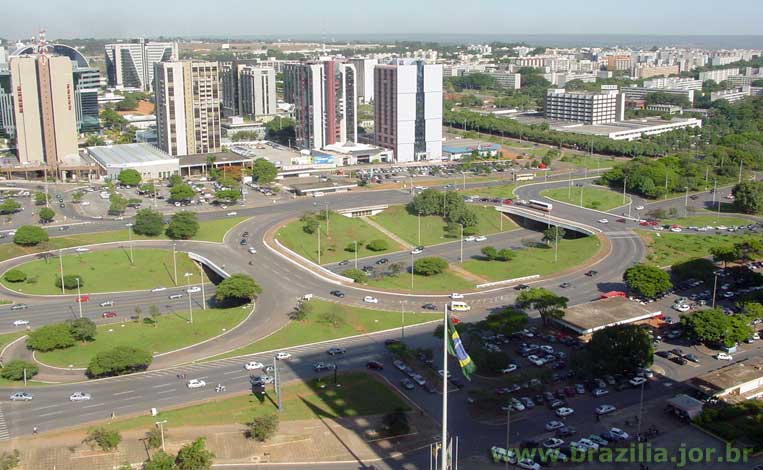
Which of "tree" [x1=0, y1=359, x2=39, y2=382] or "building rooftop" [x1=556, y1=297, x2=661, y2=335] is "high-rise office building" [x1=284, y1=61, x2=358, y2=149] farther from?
"tree" [x1=0, y1=359, x2=39, y2=382]

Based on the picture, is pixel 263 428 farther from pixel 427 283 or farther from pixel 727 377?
pixel 427 283

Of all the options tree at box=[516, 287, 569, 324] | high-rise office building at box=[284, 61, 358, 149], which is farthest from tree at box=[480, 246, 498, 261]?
high-rise office building at box=[284, 61, 358, 149]

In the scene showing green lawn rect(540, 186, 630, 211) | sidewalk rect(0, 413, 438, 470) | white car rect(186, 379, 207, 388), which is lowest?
sidewalk rect(0, 413, 438, 470)

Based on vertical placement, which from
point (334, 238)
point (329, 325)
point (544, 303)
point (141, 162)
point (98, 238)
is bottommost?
point (329, 325)

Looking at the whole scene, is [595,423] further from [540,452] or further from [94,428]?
[94,428]

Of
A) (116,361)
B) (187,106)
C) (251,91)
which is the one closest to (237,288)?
(116,361)

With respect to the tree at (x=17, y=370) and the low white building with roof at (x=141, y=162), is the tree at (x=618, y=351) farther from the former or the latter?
the low white building with roof at (x=141, y=162)

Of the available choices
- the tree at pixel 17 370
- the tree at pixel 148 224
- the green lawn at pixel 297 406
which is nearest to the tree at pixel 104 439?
the green lawn at pixel 297 406
